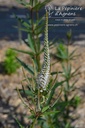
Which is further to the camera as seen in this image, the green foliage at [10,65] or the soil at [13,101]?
the green foliage at [10,65]

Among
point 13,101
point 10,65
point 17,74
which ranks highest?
point 10,65

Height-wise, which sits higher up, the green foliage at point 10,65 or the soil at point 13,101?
the green foliage at point 10,65

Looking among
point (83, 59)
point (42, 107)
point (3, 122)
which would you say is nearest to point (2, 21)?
point (83, 59)

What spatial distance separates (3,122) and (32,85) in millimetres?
3114

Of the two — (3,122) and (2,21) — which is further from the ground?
(2,21)

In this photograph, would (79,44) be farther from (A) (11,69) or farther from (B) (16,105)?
(B) (16,105)

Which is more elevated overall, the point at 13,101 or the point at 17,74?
the point at 17,74

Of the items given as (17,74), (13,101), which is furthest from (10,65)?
(13,101)

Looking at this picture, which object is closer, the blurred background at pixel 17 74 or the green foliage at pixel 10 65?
the blurred background at pixel 17 74

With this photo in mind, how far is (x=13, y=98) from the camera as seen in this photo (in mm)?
5598

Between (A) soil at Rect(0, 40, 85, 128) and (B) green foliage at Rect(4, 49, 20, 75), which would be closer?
(A) soil at Rect(0, 40, 85, 128)

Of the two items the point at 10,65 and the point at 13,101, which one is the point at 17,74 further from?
the point at 13,101

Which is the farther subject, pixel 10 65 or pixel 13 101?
pixel 10 65

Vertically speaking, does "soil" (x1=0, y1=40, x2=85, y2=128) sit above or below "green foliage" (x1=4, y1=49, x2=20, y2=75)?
below
